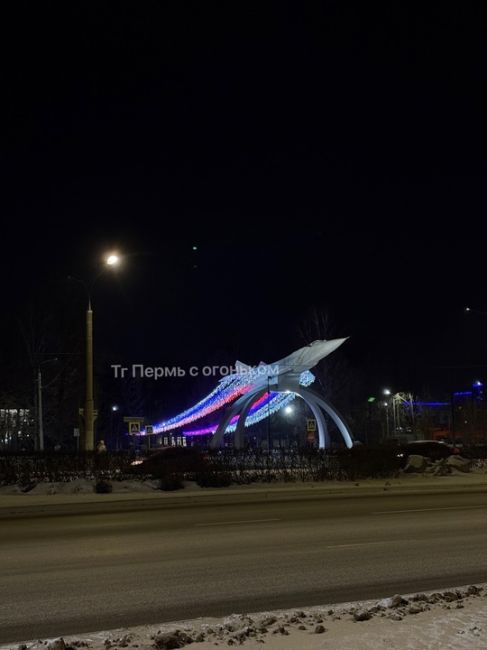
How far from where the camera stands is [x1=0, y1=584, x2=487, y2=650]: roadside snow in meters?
6.09

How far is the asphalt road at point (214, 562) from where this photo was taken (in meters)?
8.30

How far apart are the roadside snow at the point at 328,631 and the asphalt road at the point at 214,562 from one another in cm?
95

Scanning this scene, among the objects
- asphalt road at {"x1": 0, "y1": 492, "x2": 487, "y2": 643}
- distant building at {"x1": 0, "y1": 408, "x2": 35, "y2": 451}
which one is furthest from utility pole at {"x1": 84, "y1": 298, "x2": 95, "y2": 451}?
distant building at {"x1": 0, "y1": 408, "x2": 35, "y2": 451}

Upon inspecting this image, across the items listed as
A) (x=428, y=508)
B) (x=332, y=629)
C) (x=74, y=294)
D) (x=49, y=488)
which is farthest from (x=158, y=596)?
(x=74, y=294)

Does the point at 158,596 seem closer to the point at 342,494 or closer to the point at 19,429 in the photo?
the point at 342,494

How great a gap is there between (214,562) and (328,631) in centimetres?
470

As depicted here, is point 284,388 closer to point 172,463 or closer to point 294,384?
point 294,384

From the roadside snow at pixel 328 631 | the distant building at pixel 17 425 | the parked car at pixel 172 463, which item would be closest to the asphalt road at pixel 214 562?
the roadside snow at pixel 328 631

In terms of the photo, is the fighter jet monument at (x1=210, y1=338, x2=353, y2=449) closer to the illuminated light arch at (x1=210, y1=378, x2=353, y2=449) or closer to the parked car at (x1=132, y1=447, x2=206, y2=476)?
the illuminated light arch at (x1=210, y1=378, x2=353, y2=449)

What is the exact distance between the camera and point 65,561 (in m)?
11.3

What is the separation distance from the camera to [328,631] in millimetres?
6547

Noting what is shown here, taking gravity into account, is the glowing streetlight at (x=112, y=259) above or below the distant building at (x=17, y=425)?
above

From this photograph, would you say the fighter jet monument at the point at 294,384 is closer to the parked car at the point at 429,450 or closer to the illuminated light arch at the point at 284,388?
the illuminated light arch at the point at 284,388

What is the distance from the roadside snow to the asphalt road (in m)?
0.95
